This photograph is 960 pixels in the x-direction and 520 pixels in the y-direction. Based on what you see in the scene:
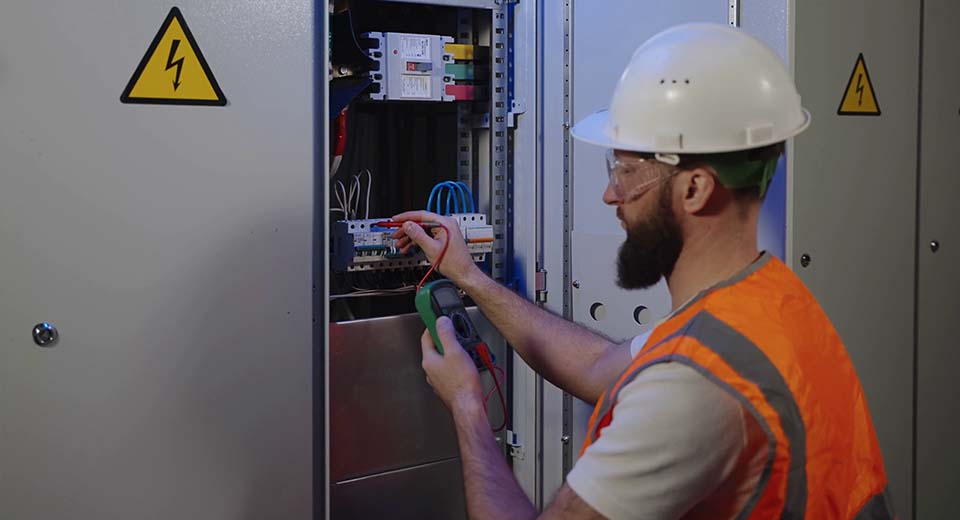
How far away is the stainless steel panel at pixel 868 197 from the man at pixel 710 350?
2.14 ft

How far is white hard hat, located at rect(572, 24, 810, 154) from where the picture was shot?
4.12 ft

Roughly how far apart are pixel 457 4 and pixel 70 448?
1.19 meters

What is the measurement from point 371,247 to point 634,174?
795 millimetres

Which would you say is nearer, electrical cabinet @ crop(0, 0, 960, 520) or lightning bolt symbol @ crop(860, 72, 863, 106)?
electrical cabinet @ crop(0, 0, 960, 520)

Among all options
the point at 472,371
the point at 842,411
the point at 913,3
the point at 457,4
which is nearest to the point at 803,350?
the point at 842,411

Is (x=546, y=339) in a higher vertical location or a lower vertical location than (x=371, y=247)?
lower

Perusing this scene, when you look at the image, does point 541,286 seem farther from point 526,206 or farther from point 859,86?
point 859,86

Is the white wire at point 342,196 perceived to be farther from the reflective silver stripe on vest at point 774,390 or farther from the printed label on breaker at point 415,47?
the reflective silver stripe on vest at point 774,390

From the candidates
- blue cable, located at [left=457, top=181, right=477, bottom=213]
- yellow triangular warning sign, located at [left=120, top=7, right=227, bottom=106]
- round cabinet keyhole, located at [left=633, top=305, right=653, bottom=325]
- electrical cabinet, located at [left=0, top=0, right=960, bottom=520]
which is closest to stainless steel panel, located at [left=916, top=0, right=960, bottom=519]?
electrical cabinet, located at [left=0, top=0, right=960, bottom=520]

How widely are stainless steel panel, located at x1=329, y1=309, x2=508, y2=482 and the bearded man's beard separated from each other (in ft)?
2.78

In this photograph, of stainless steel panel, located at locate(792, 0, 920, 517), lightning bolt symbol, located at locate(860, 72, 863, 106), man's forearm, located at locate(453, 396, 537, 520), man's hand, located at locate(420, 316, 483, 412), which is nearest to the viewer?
man's forearm, located at locate(453, 396, 537, 520)

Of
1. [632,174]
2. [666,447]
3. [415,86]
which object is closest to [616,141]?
[632,174]

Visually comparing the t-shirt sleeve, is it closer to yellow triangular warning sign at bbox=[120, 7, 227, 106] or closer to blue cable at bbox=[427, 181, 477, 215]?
yellow triangular warning sign at bbox=[120, 7, 227, 106]

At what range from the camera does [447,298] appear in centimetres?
178
